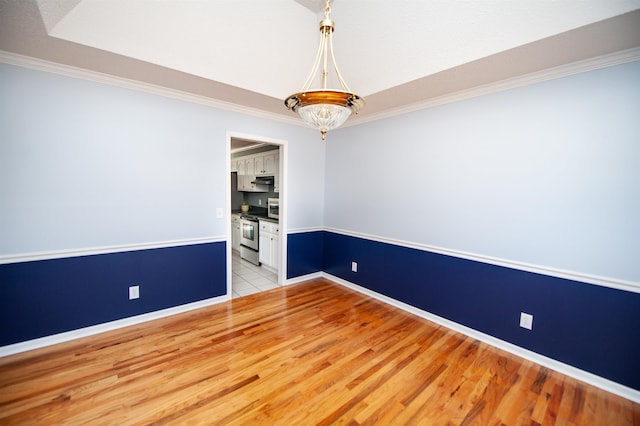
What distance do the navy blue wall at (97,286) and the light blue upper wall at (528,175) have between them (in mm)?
2594

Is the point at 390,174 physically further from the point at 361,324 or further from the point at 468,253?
the point at 361,324

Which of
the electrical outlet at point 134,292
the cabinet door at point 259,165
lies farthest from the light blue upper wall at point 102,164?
the cabinet door at point 259,165

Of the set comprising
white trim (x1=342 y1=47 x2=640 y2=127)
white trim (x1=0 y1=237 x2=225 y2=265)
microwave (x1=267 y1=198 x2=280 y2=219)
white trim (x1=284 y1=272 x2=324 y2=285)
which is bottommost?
white trim (x1=284 y1=272 x2=324 y2=285)

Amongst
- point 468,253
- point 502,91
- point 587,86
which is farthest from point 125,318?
point 587,86

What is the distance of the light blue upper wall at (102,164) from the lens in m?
2.25

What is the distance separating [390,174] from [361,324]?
192 cm

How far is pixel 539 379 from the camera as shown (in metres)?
2.12

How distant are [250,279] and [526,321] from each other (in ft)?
11.9

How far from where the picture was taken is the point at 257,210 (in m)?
6.59

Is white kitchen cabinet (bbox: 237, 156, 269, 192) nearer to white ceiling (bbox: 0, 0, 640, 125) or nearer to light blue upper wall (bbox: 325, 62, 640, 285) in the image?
white ceiling (bbox: 0, 0, 640, 125)

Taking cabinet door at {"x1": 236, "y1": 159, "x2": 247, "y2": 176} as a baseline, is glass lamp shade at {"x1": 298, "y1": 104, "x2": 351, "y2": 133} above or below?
below

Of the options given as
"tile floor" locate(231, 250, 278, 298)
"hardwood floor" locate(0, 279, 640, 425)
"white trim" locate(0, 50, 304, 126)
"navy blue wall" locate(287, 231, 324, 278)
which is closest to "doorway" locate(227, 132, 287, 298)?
"tile floor" locate(231, 250, 278, 298)

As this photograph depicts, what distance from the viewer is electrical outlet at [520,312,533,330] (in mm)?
2353

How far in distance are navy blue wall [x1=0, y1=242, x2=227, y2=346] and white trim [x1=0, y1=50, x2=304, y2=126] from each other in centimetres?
174
